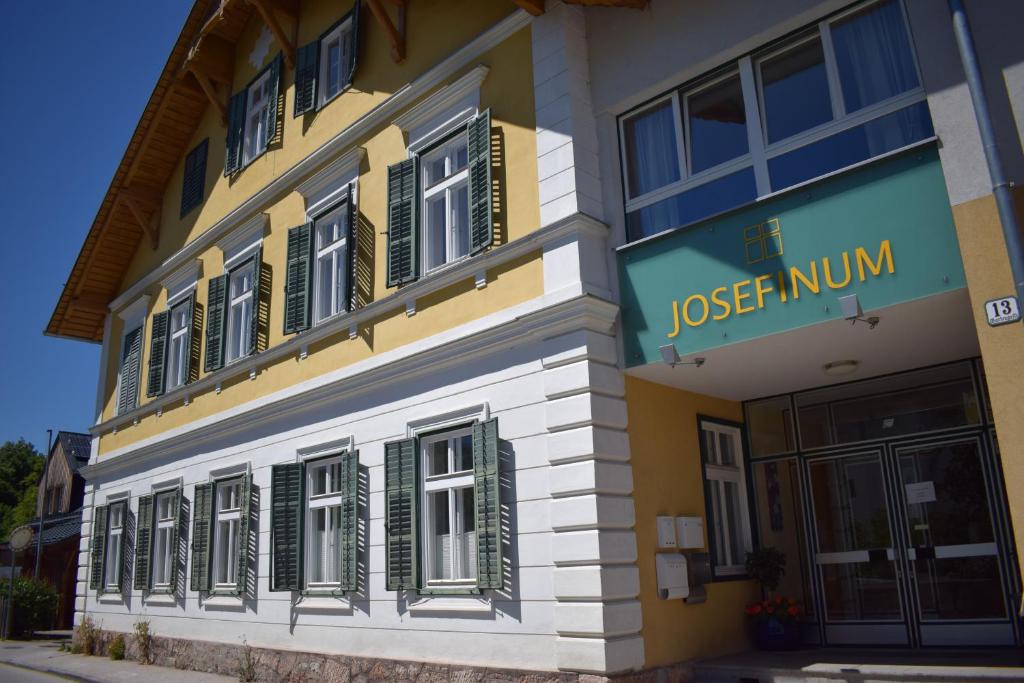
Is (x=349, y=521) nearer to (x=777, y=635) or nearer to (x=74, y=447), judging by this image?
(x=777, y=635)

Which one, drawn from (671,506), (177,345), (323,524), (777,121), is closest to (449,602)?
(671,506)

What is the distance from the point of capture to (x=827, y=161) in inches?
282

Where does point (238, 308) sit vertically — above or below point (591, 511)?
above

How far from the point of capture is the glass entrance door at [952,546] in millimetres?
7805

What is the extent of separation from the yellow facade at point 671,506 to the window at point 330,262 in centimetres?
479

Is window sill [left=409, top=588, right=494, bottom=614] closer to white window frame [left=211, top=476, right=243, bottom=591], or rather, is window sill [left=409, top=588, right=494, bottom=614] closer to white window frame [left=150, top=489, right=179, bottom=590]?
white window frame [left=211, top=476, right=243, bottom=591]

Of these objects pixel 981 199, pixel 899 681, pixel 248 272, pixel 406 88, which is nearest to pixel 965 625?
pixel 899 681

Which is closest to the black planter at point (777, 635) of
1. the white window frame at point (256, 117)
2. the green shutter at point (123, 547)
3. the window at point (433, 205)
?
the window at point (433, 205)

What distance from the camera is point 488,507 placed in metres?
8.01

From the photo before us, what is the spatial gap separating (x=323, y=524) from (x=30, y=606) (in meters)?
15.7

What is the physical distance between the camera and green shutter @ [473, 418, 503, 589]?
7.86 meters

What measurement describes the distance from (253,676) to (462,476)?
4.97 meters

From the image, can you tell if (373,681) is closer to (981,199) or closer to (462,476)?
(462,476)

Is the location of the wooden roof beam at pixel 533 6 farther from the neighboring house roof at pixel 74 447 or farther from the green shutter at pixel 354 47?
the neighboring house roof at pixel 74 447
